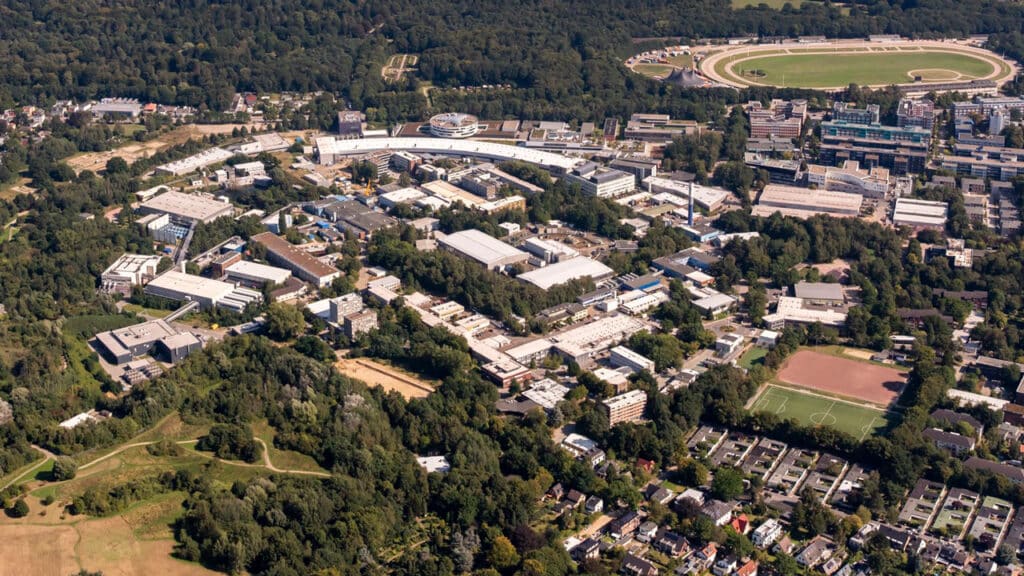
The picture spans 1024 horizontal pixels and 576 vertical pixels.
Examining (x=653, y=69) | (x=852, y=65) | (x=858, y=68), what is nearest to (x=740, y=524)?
(x=653, y=69)

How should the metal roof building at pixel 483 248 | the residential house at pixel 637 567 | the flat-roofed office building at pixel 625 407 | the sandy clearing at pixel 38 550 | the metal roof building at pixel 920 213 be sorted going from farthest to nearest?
the metal roof building at pixel 920 213 → the metal roof building at pixel 483 248 → the flat-roofed office building at pixel 625 407 → the residential house at pixel 637 567 → the sandy clearing at pixel 38 550

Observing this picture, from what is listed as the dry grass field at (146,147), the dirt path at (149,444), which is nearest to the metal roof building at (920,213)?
the dirt path at (149,444)

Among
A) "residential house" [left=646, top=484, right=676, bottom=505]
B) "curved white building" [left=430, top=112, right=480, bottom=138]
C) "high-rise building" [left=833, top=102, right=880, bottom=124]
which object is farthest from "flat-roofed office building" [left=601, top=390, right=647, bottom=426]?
"high-rise building" [left=833, top=102, right=880, bottom=124]

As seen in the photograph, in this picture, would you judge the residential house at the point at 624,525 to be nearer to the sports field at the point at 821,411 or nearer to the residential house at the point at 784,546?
the residential house at the point at 784,546

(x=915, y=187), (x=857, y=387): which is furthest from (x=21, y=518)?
(x=915, y=187)

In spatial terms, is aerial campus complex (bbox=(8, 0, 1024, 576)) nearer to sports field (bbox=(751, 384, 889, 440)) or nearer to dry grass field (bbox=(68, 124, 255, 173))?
sports field (bbox=(751, 384, 889, 440))

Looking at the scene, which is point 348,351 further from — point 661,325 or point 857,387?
point 857,387
